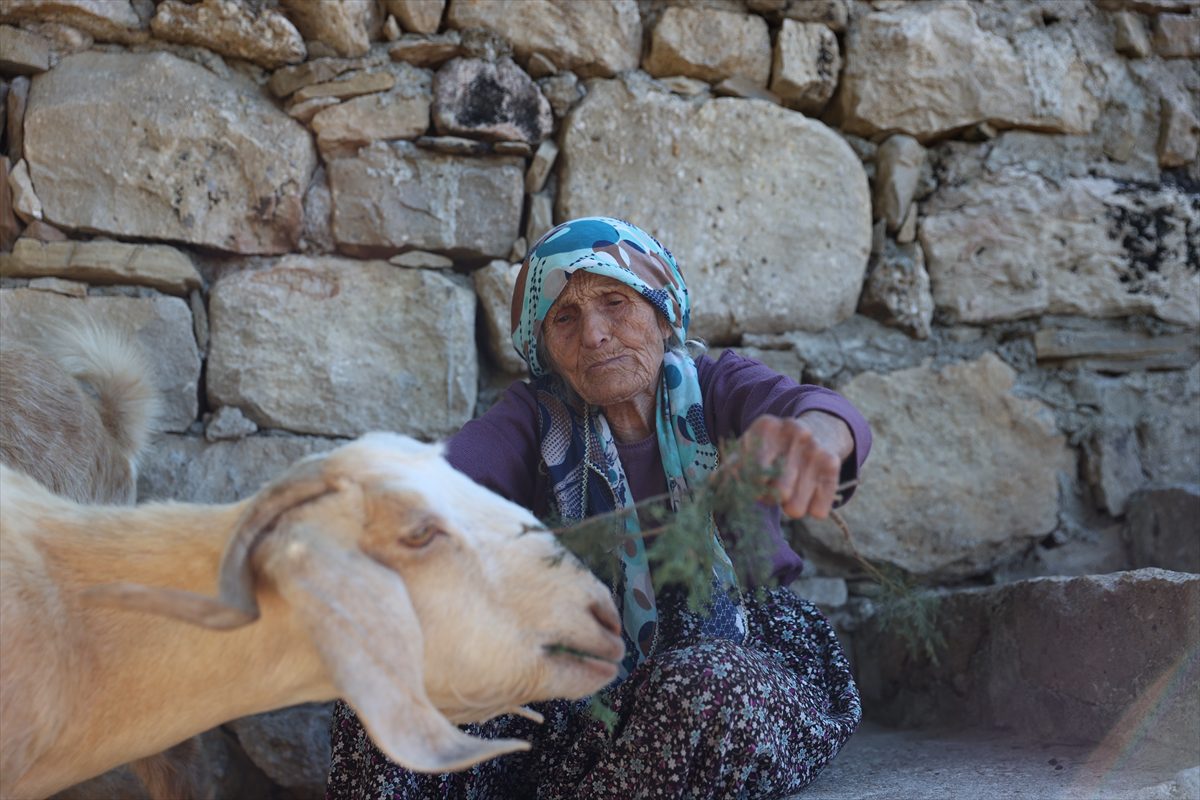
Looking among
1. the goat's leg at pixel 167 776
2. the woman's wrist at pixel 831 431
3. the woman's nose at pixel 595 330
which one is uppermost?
the woman's wrist at pixel 831 431

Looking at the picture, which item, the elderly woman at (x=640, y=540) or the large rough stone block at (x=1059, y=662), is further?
the large rough stone block at (x=1059, y=662)

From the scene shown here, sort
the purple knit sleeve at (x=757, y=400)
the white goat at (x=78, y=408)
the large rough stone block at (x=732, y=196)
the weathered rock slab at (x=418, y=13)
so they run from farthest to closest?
the large rough stone block at (x=732, y=196), the weathered rock slab at (x=418, y=13), the white goat at (x=78, y=408), the purple knit sleeve at (x=757, y=400)

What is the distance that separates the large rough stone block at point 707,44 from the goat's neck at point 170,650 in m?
2.33

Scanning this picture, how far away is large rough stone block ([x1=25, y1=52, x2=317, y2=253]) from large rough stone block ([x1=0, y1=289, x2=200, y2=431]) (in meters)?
0.22

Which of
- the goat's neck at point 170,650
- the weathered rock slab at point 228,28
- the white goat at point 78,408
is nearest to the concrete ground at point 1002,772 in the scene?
the goat's neck at point 170,650

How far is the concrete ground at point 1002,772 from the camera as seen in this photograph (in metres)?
2.17

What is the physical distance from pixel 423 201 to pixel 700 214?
896 mm

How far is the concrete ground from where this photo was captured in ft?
7.11

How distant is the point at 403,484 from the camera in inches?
68.1

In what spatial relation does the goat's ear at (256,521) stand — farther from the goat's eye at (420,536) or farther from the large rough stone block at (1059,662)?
the large rough stone block at (1059,662)

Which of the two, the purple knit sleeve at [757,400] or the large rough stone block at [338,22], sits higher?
the large rough stone block at [338,22]

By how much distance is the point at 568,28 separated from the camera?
3480mm

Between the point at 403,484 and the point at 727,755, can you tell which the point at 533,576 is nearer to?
the point at 403,484

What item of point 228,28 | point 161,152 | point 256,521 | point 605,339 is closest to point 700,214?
point 605,339
